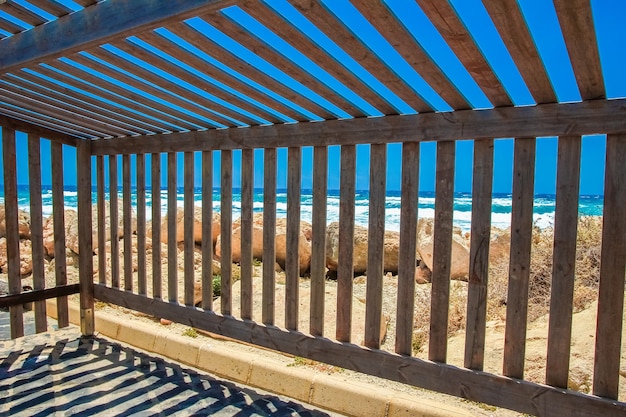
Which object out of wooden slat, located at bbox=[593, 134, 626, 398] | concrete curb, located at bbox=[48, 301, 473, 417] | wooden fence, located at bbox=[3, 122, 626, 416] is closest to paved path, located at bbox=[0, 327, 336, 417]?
concrete curb, located at bbox=[48, 301, 473, 417]

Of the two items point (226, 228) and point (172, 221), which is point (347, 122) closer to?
point (226, 228)

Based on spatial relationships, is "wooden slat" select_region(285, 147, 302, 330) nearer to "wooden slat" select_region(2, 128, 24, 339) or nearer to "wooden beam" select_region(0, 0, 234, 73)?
"wooden beam" select_region(0, 0, 234, 73)

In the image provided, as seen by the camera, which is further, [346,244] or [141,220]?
[141,220]

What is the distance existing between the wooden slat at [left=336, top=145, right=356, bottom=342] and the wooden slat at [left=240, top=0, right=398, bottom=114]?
0.56 meters

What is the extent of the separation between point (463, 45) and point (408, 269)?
61.7 inches

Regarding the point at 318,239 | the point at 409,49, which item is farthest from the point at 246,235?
the point at 409,49

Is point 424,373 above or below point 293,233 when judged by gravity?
below

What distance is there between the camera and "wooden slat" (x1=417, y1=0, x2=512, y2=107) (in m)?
1.54

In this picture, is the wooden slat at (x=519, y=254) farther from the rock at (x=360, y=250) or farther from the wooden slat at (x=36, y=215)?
the rock at (x=360, y=250)

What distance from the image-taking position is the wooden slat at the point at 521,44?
150 cm

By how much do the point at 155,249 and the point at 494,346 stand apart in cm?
351

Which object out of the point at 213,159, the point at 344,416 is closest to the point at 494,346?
the point at 344,416

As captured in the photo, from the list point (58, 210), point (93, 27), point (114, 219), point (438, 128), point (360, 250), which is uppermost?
point (93, 27)

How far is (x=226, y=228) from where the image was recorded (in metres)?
3.79
